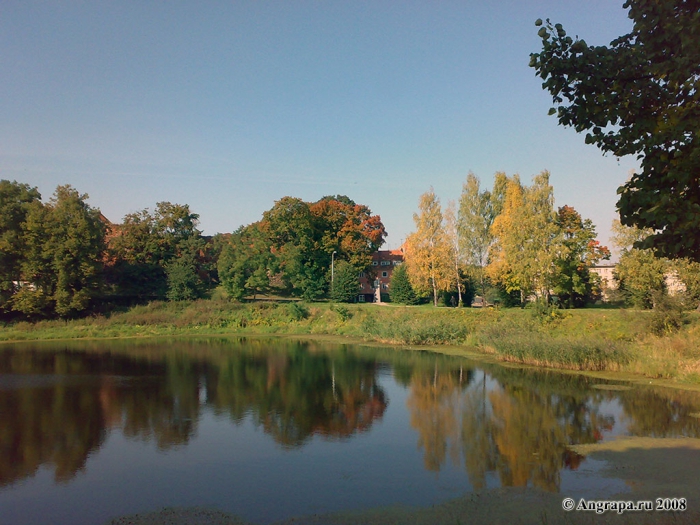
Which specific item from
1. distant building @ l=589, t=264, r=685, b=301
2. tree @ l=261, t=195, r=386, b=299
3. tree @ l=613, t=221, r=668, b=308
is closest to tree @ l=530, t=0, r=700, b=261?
distant building @ l=589, t=264, r=685, b=301

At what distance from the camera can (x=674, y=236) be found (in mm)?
6336

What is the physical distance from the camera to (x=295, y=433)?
15758 millimetres

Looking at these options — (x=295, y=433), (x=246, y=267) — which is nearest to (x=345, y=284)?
(x=246, y=267)

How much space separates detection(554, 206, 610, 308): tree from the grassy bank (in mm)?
3945

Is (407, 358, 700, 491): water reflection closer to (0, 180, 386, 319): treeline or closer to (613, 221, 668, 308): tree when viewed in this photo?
(613, 221, 668, 308): tree

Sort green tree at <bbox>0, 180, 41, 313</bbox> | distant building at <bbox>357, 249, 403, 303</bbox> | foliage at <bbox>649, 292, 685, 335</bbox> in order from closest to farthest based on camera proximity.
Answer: foliage at <bbox>649, 292, 685, 335</bbox>
green tree at <bbox>0, 180, 41, 313</bbox>
distant building at <bbox>357, 249, 403, 303</bbox>

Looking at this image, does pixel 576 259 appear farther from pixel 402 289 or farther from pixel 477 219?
pixel 402 289

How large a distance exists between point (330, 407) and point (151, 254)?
4082 centimetres

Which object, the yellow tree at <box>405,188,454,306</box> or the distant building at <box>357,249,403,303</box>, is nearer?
the yellow tree at <box>405,188,454,306</box>

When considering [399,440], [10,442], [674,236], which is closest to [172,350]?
[10,442]

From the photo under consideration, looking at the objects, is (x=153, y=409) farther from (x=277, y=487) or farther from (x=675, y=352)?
(x=675, y=352)

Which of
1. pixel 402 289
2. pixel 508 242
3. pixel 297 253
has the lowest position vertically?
pixel 402 289

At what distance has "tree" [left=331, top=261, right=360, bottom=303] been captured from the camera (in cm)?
5262

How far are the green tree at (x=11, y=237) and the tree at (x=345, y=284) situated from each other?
2693 cm
